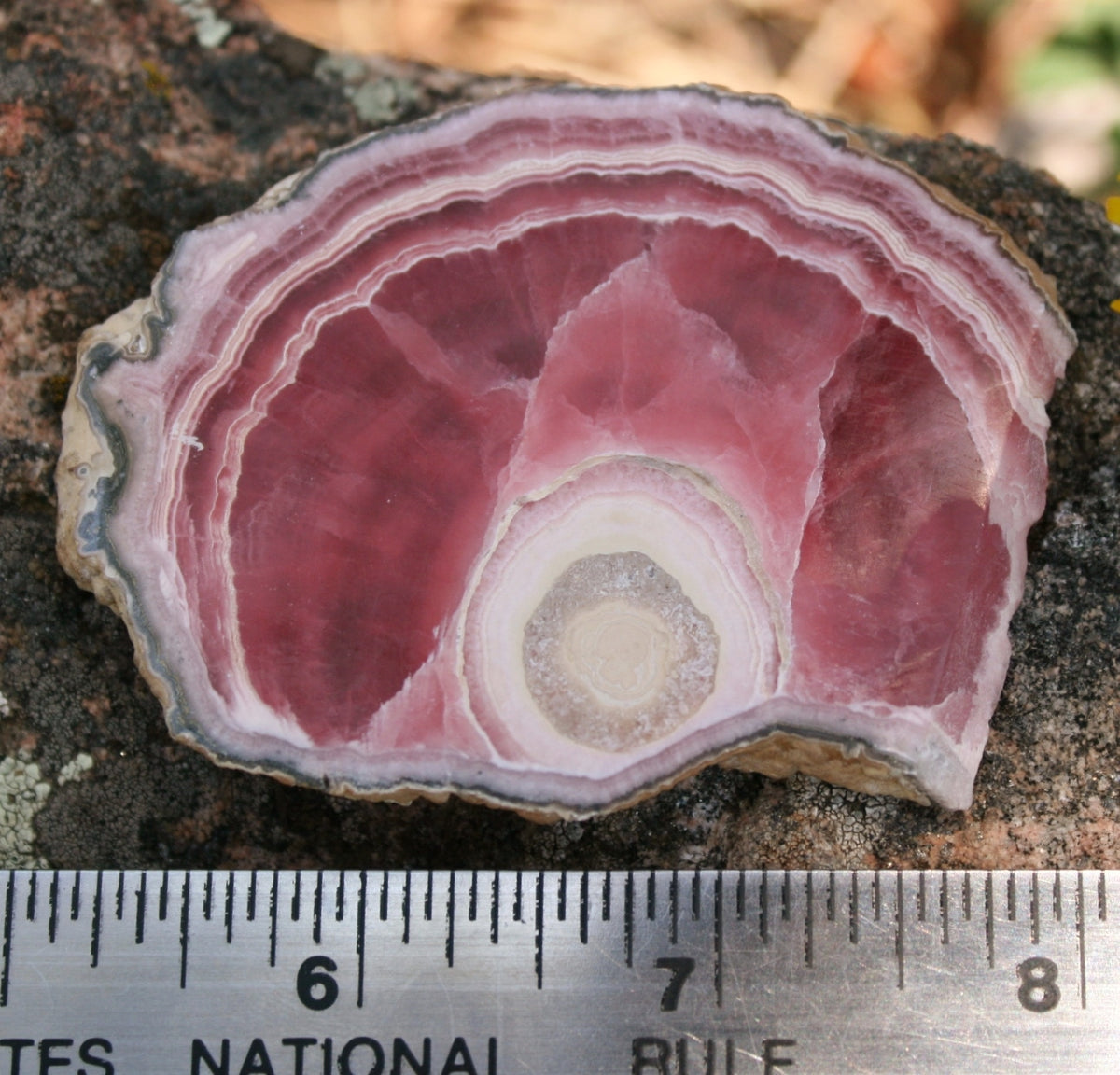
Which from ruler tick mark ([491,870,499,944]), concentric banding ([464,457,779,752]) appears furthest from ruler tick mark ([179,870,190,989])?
concentric banding ([464,457,779,752])

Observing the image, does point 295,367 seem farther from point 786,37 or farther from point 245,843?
point 786,37

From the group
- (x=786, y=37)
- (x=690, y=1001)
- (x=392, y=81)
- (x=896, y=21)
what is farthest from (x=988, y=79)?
(x=690, y=1001)

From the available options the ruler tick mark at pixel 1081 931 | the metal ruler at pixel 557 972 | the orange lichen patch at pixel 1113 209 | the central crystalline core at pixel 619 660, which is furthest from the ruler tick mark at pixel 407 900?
the orange lichen patch at pixel 1113 209

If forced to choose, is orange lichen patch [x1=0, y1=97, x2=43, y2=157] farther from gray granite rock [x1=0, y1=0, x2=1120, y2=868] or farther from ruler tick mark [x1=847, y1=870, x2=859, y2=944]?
ruler tick mark [x1=847, y1=870, x2=859, y2=944]

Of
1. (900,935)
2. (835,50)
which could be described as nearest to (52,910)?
(900,935)

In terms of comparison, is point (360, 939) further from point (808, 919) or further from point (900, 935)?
point (900, 935)

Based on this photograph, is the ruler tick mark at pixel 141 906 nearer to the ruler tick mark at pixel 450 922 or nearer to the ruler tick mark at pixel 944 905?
the ruler tick mark at pixel 450 922
